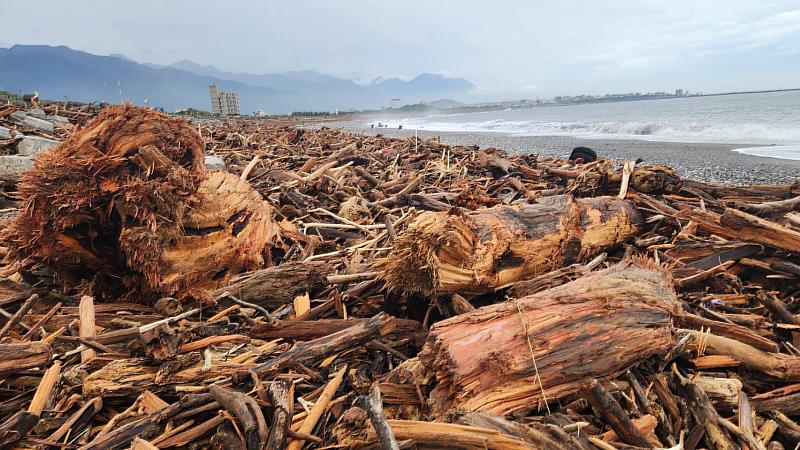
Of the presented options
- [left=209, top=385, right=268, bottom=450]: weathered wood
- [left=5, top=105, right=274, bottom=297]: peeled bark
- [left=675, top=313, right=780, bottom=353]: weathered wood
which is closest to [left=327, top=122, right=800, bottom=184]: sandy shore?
[left=675, top=313, right=780, bottom=353]: weathered wood

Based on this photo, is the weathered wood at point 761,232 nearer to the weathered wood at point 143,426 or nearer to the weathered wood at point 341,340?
the weathered wood at point 341,340

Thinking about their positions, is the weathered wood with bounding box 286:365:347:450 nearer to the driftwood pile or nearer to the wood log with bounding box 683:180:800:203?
the driftwood pile

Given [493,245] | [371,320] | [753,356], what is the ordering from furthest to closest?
[493,245]
[371,320]
[753,356]

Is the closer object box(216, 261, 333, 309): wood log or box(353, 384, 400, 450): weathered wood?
box(353, 384, 400, 450): weathered wood

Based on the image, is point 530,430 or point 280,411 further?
point 280,411

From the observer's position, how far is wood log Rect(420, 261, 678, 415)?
1.92 meters

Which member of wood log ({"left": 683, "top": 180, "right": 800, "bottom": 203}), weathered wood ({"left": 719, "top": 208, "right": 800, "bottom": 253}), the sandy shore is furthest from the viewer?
the sandy shore

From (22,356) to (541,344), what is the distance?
257 centimetres

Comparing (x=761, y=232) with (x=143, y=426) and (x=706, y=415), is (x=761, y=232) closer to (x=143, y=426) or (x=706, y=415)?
(x=706, y=415)

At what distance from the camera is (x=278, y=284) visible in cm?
311

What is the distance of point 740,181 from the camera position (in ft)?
39.2

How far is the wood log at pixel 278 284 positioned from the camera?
3.04 m

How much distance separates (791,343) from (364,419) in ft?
9.04

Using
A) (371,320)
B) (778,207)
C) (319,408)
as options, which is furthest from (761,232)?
(319,408)
